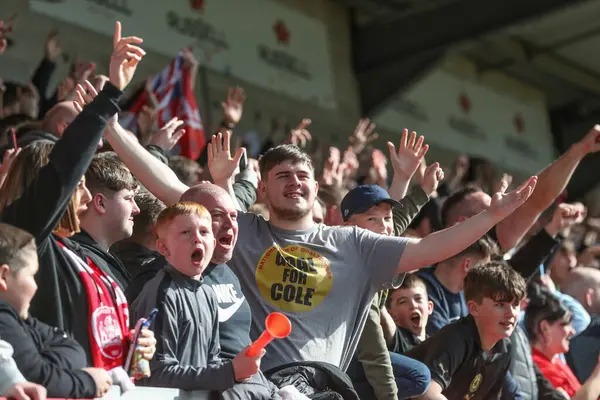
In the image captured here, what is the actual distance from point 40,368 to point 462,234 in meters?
1.72

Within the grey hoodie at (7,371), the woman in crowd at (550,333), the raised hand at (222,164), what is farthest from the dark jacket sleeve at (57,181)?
the woman in crowd at (550,333)

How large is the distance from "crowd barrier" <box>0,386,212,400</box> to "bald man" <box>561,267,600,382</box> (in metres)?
3.84

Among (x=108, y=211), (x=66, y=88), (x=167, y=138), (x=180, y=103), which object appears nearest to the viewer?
(x=108, y=211)

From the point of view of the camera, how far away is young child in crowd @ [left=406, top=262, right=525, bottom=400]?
4.59 m

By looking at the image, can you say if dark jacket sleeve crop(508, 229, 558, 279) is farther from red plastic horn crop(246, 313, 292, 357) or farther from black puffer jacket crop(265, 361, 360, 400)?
red plastic horn crop(246, 313, 292, 357)

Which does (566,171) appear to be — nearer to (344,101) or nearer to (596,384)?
(596,384)

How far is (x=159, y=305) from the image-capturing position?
332 cm

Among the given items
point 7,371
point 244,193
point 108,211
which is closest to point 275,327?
point 7,371

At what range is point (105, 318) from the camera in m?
3.26

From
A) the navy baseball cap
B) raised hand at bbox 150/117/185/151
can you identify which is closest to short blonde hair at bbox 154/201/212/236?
the navy baseball cap

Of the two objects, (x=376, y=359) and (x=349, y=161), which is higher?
(x=349, y=161)

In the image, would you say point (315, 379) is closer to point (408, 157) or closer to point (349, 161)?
point (408, 157)

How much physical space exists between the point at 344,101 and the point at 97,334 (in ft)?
33.0

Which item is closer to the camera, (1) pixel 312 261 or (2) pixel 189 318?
(2) pixel 189 318
